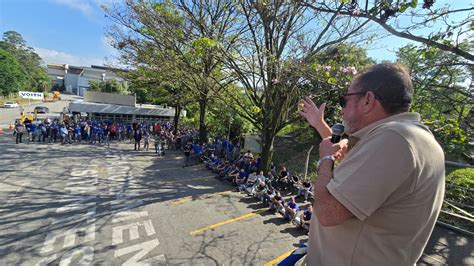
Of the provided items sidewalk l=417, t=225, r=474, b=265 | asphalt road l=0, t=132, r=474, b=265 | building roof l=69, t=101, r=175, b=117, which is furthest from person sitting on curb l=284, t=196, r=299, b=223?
building roof l=69, t=101, r=175, b=117

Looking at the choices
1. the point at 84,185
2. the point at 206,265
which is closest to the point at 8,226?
the point at 84,185

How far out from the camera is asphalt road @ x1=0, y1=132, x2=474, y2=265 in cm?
558

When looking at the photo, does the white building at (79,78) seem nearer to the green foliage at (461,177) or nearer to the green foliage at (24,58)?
the green foliage at (24,58)

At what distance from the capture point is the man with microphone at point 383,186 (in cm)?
114

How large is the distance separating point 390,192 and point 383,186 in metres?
0.05

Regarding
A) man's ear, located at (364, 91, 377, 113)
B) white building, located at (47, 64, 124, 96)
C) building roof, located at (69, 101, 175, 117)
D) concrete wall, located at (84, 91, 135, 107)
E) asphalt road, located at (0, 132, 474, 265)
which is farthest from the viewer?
white building, located at (47, 64, 124, 96)

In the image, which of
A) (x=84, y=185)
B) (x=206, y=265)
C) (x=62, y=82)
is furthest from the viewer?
(x=62, y=82)

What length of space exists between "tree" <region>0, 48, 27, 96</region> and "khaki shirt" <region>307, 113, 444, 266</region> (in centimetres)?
7223

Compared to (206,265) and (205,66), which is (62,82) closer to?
(205,66)

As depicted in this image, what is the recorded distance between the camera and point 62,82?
94.8m

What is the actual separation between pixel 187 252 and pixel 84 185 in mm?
6410

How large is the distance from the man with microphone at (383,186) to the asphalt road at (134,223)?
4.88 meters

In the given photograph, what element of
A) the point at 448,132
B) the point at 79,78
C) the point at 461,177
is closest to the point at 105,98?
the point at 448,132

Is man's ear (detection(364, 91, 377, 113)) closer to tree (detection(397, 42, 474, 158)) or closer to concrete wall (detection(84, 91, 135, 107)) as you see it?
tree (detection(397, 42, 474, 158))
